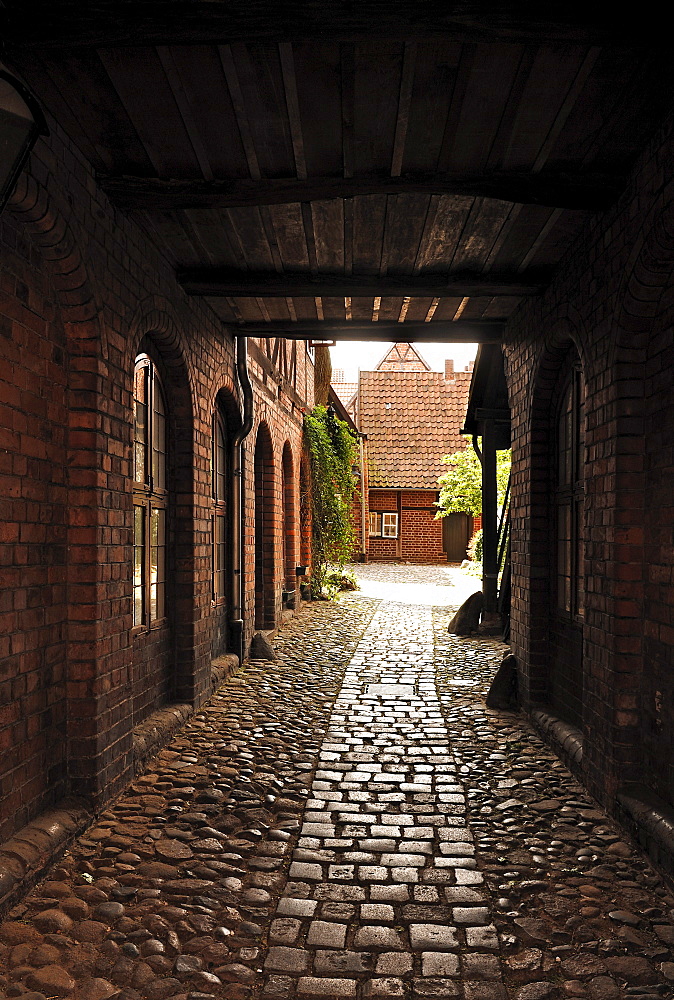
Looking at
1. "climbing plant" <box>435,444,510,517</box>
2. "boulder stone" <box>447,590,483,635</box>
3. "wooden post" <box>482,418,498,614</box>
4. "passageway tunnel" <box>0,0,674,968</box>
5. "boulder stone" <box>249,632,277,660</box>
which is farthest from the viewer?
"climbing plant" <box>435,444,510,517</box>

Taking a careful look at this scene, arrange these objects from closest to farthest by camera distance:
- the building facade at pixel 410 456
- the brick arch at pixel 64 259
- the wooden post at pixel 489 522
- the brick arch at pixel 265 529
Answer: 1. the brick arch at pixel 64 259
2. the brick arch at pixel 265 529
3. the wooden post at pixel 489 522
4. the building facade at pixel 410 456

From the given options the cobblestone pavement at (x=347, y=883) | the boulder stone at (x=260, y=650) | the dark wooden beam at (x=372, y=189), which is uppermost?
the dark wooden beam at (x=372, y=189)

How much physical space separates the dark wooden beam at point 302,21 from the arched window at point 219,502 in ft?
15.2

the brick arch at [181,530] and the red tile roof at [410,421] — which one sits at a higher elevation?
the red tile roof at [410,421]

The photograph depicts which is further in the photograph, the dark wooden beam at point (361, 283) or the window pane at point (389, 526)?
the window pane at point (389, 526)

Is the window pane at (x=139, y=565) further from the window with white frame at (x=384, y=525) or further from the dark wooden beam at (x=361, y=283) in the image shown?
the window with white frame at (x=384, y=525)

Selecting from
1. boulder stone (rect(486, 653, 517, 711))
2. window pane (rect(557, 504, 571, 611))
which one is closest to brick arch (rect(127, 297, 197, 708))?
boulder stone (rect(486, 653, 517, 711))

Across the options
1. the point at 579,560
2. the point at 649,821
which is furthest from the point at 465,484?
the point at 649,821

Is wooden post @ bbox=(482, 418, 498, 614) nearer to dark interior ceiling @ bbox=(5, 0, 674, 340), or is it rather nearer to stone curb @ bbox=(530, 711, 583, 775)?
stone curb @ bbox=(530, 711, 583, 775)

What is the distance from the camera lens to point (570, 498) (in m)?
5.15

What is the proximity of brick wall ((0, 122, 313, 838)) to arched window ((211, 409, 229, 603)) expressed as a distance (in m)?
2.39

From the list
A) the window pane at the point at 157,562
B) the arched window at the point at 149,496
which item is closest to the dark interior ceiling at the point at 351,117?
the arched window at the point at 149,496

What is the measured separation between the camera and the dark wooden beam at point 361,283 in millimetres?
5086

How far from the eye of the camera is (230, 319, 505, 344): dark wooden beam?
651 cm
